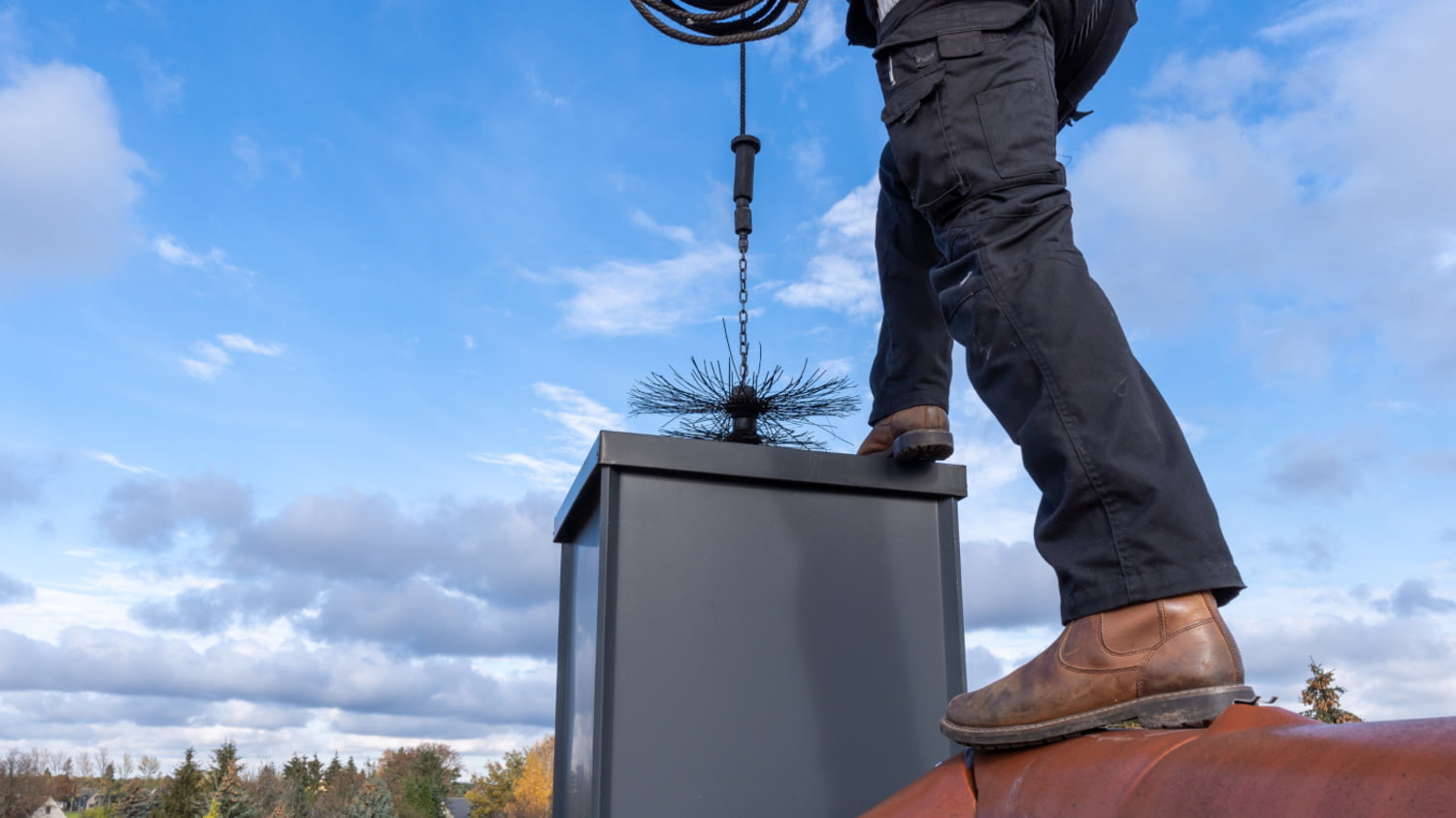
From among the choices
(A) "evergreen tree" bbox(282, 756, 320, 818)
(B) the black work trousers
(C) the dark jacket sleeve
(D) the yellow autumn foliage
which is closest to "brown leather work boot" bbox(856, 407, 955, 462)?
(B) the black work trousers

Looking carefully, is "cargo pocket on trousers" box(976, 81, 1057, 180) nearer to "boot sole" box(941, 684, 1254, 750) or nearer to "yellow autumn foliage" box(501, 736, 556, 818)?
"boot sole" box(941, 684, 1254, 750)

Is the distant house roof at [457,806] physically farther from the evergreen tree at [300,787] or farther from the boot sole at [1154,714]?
the boot sole at [1154,714]

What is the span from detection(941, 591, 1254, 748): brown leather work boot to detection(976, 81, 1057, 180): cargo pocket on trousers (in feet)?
1.71

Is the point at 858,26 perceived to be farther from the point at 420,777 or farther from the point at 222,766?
the point at 420,777

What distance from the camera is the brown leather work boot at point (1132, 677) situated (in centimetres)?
100

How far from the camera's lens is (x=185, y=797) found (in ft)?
129

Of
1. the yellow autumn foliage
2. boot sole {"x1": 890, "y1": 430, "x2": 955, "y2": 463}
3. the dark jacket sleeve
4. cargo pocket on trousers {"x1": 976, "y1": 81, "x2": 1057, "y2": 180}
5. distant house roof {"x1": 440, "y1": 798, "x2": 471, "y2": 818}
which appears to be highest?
the dark jacket sleeve

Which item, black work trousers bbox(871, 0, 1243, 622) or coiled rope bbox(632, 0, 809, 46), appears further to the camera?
coiled rope bbox(632, 0, 809, 46)

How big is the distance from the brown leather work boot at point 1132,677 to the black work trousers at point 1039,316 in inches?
1.1

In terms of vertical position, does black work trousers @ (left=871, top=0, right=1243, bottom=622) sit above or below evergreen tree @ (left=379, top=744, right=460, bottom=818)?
above

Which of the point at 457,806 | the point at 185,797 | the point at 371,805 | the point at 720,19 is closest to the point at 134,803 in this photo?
the point at 185,797

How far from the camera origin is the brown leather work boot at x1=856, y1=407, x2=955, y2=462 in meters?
1.79

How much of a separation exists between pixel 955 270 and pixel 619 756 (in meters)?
0.89

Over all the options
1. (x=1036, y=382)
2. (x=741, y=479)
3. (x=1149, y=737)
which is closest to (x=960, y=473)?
(x=741, y=479)
